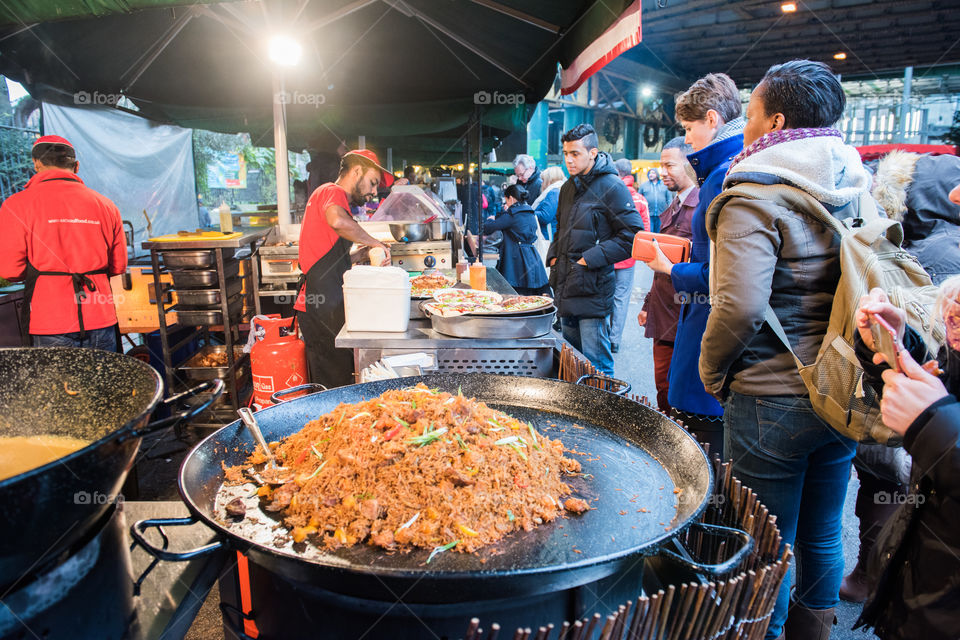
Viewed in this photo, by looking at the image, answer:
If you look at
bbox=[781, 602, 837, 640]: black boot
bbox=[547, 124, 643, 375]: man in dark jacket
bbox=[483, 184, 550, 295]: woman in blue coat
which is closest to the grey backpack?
bbox=[781, 602, 837, 640]: black boot

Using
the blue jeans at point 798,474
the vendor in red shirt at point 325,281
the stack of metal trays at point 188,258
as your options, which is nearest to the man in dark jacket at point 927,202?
the blue jeans at point 798,474

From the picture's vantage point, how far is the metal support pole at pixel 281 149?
571 centimetres

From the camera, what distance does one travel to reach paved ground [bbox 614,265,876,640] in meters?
2.68

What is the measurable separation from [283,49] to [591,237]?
3453 millimetres

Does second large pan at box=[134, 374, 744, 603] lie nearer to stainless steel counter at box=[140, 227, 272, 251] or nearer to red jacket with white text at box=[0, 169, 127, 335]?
stainless steel counter at box=[140, 227, 272, 251]

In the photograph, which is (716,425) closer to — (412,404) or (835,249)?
(835,249)

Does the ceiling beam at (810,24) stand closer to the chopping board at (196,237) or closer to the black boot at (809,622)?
the chopping board at (196,237)

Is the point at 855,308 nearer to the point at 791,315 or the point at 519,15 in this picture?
the point at 791,315

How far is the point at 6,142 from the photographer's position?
762 cm

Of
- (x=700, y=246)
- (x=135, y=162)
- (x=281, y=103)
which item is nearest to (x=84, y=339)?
(x=281, y=103)

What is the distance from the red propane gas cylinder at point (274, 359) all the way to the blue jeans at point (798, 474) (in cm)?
317

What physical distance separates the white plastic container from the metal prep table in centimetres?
5

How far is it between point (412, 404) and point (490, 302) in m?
1.79

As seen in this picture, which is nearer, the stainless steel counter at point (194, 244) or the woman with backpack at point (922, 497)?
the woman with backpack at point (922, 497)
